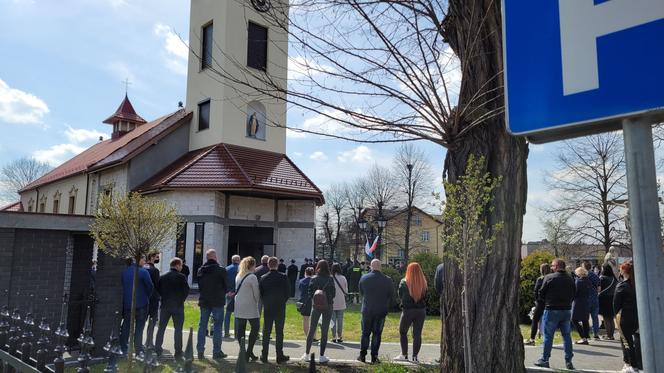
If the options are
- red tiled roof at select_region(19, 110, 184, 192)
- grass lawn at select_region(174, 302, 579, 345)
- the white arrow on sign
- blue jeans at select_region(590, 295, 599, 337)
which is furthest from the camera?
red tiled roof at select_region(19, 110, 184, 192)

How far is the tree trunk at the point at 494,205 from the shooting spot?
498 centimetres

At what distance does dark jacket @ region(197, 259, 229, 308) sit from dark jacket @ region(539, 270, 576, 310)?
20.3ft

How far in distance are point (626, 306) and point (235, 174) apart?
58.2ft

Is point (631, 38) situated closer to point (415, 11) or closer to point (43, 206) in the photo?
point (415, 11)

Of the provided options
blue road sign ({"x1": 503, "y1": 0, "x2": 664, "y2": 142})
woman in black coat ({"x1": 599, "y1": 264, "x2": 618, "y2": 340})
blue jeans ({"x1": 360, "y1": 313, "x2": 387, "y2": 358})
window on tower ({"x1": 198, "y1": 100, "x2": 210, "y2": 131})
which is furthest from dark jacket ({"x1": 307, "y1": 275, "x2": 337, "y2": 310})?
window on tower ({"x1": 198, "y1": 100, "x2": 210, "y2": 131})

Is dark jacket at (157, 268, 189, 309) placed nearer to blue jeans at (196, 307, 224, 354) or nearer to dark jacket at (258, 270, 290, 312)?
blue jeans at (196, 307, 224, 354)

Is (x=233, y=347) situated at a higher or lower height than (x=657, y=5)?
lower

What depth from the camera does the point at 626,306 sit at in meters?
7.89

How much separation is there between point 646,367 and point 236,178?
21904mm

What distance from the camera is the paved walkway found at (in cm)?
856

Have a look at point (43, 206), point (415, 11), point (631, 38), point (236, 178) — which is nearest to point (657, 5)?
point (631, 38)

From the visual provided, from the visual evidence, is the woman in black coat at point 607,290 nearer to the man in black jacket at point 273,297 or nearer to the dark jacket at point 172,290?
the man in black jacket at point 273,297

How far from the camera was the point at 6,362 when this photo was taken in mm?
4051

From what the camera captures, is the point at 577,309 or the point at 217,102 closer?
the point at 577,309
